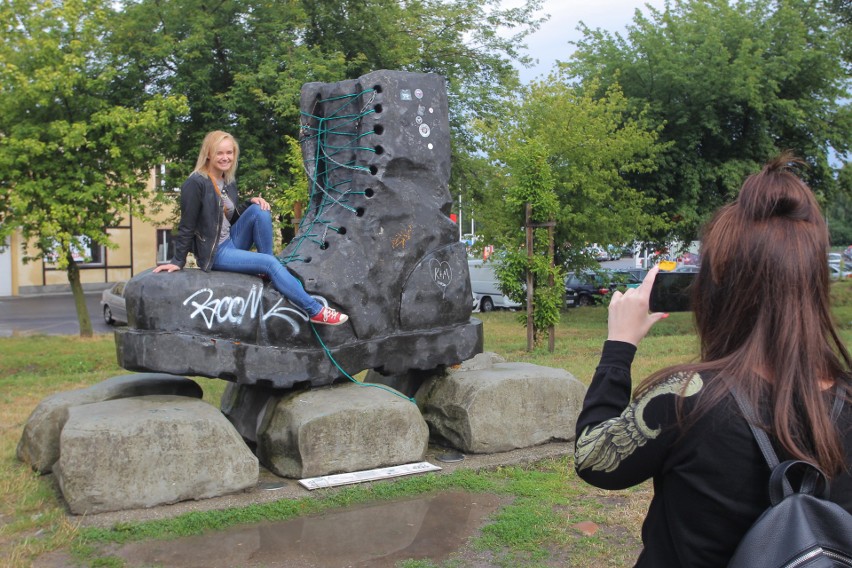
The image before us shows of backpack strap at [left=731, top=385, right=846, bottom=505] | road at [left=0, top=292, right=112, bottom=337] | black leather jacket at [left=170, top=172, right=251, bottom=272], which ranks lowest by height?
road at [left=0, top=292, right=112, bottom=337]

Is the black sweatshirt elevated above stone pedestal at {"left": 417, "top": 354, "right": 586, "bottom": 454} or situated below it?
above

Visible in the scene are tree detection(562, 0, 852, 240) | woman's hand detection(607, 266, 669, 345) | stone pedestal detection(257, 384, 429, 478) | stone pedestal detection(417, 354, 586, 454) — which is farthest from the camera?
tree detection(562, 0, 852, 240)

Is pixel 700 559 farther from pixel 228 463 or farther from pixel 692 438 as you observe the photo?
pixel 228 463

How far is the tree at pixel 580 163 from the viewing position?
15672mm

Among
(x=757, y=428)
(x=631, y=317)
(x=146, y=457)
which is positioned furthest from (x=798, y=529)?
(x=146, y=457)

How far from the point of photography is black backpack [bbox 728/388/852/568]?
1.41 m

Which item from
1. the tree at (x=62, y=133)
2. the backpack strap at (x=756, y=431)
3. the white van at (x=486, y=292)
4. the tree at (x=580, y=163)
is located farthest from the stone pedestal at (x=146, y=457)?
the white van at (x=486, y=292)

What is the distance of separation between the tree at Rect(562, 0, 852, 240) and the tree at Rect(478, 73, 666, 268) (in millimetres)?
966

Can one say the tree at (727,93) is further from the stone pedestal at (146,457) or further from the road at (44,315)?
the stone pedestal at (146,457)

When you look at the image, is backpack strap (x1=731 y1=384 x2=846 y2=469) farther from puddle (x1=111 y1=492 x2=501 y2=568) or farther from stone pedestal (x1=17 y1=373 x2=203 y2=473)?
stone pedestal (x1=17 y1=373 x2=203 y2=473)

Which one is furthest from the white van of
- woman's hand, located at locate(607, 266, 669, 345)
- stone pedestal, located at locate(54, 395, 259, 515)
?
woman's hand, located at locate(607, 266, 669, 345)

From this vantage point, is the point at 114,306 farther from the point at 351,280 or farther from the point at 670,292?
the point at 670,292

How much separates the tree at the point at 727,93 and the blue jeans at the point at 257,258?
12.8 metres

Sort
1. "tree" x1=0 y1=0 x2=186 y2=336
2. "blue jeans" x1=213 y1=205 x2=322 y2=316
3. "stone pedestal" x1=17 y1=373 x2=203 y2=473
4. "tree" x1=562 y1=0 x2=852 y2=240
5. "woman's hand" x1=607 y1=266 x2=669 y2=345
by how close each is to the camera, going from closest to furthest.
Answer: "woman's hand" x1=607 y1=266 x2=669 y2=345 → "blue jeans" x1=213 y1=205 x2=322 y2=316 → "stone pedestal" x1=17 y1=373 x2=203 y2=473 → "tree" x1=0 y1=0 x2=186 y2=336 → "tree" x1=562 y1=0 x2=852 y2=240
